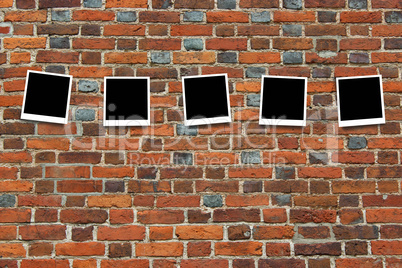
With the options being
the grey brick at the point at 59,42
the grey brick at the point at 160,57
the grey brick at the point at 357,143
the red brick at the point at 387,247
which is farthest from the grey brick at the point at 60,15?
the red brick at the point at 387,247

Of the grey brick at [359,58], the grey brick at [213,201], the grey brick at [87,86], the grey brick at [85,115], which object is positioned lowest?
the grey brick at [213,201]

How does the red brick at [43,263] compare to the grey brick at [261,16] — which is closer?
the red brick at [43,263]

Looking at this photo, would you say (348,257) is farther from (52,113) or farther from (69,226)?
(52,113)

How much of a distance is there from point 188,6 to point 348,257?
5.25 feet

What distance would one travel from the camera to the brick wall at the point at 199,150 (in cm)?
180

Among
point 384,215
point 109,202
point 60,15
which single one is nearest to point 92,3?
point 60,15

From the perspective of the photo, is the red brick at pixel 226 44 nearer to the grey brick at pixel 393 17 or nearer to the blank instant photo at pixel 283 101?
the blank instant photo at pixel 283 101

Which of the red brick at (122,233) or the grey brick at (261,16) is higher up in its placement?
the grey brick at (261,16)

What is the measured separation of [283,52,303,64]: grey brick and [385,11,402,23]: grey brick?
1.75ft

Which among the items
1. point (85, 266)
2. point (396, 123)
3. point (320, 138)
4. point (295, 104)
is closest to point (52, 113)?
point (85, 266)

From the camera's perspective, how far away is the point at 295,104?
1.87 meters

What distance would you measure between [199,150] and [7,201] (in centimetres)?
105

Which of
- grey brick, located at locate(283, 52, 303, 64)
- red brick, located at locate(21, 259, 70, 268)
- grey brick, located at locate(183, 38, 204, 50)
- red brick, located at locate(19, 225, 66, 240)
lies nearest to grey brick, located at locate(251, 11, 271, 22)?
grey brick, located at locate(283, 52, 303, 64)

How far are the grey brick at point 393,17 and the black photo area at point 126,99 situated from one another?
4.54 feet
